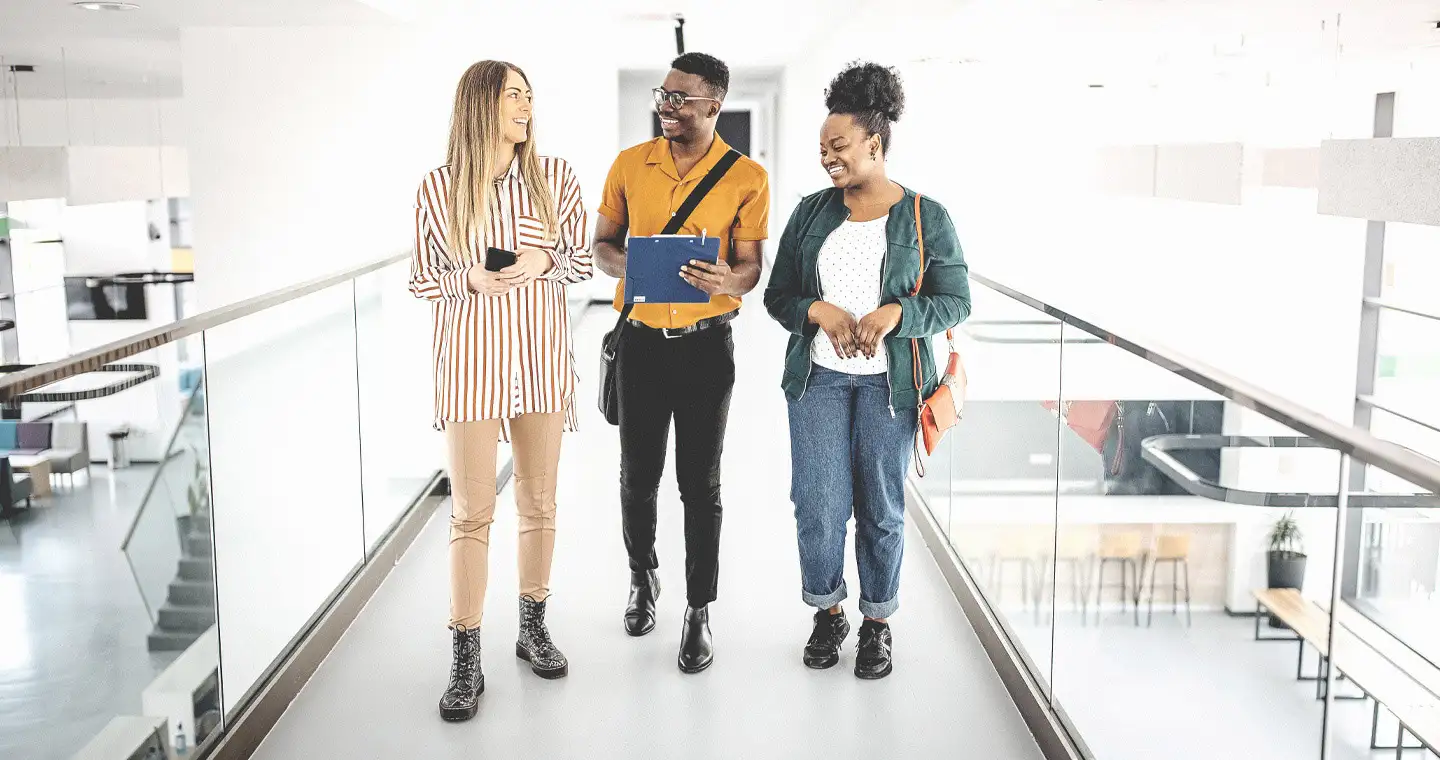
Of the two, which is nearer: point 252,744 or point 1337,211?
point 252,744

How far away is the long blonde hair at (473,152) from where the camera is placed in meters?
2.50

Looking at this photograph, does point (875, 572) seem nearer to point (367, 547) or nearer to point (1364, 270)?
point (367, 547)

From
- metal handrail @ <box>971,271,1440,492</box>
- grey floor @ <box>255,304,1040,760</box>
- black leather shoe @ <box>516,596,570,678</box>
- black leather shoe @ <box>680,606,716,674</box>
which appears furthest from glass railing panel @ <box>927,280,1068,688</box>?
black leather shoe @ <box>516,596,570,678</box>

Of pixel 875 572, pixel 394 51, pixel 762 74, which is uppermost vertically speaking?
pixel 762 74

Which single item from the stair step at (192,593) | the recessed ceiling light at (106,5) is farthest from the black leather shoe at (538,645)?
the recessed ceiling light at (106,5)

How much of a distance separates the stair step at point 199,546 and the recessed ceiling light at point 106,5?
3.88 meters

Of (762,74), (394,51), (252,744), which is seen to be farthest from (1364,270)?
(252,744)

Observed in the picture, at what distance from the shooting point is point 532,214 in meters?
2.61

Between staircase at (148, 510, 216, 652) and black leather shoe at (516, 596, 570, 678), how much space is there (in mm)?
711

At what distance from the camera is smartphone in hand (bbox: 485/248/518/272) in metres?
2.49

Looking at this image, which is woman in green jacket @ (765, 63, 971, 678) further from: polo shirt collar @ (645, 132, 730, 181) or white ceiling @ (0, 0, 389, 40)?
white ceiling @ (0, 0, 389, 40)

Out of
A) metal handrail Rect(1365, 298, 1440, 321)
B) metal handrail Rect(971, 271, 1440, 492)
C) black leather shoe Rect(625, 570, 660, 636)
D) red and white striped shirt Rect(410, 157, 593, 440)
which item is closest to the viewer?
metal handrail Rect(971, 271, 1440, 492)

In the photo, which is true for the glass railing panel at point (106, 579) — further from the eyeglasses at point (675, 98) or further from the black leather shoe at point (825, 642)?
the black leather shoe at point (825, 642)

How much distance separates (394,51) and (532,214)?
3904mm
